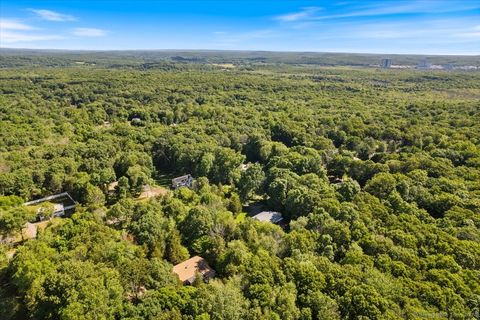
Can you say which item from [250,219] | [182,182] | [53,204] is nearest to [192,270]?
[250,219]

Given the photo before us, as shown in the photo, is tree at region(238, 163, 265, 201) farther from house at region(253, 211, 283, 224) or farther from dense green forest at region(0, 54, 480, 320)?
house at region(253, 211, 283, 224)

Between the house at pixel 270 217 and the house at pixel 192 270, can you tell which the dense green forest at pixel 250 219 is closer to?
the house at pixel 192 270

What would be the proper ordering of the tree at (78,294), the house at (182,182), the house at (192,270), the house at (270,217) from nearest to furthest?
the tree at (78,294)
the house at (192,270)
the house at (270,217)
the house at (182,182)

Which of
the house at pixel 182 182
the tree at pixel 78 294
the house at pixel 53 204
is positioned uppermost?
the tree at pixel 78 294

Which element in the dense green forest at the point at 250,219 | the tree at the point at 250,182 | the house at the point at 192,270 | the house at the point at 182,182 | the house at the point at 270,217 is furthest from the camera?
the house at the point at 182,182

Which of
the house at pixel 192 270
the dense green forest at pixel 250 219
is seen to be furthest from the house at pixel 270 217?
the house at pixel 192 270

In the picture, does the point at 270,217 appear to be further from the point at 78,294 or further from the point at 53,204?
the point at 53,204
